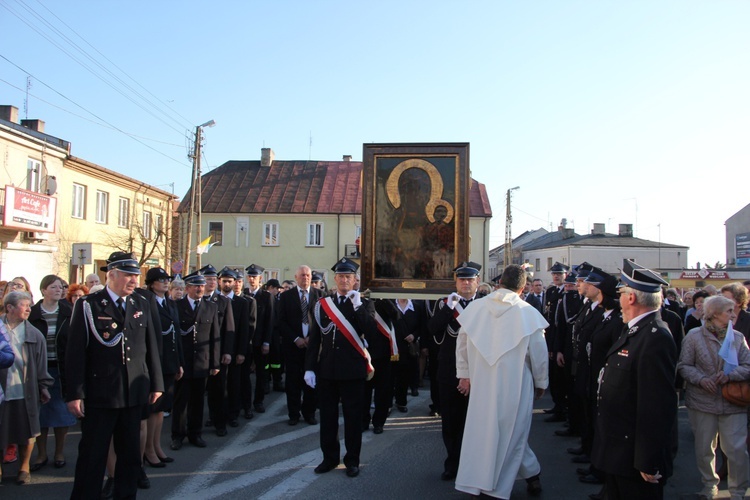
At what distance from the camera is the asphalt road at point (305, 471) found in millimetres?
5672

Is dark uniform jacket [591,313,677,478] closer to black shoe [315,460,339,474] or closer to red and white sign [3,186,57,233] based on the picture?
black shoe [315,460,339,474]

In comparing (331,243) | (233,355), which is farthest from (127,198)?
(233,355)

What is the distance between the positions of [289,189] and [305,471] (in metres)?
36.0

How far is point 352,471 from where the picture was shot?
612 centimetres

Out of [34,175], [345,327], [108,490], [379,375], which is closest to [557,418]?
[379,375]

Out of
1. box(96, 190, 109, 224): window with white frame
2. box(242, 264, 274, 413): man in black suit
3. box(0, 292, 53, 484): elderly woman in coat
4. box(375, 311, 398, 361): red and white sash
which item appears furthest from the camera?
box(96, 190, 109, 224): window with white frame

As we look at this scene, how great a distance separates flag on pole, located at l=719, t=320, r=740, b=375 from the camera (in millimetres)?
5398

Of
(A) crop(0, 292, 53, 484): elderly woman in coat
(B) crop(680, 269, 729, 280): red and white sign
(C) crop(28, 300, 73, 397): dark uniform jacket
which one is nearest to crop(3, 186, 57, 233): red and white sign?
(C) crop(28, 300, 73, 397): dark uniform jacket

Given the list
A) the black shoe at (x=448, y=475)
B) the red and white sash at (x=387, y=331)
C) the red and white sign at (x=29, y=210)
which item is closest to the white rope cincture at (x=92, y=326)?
the black shoe at (x=448, y=475)

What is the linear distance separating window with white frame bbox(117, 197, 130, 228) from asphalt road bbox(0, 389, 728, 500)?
24.4m

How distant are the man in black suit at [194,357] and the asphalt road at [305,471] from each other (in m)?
0.27

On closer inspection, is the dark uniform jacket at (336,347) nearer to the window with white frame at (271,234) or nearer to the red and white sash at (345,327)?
the red and white sash at (345,327)

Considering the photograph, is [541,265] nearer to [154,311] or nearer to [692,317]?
[692,317]

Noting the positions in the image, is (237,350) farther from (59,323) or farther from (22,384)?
(22,384)
